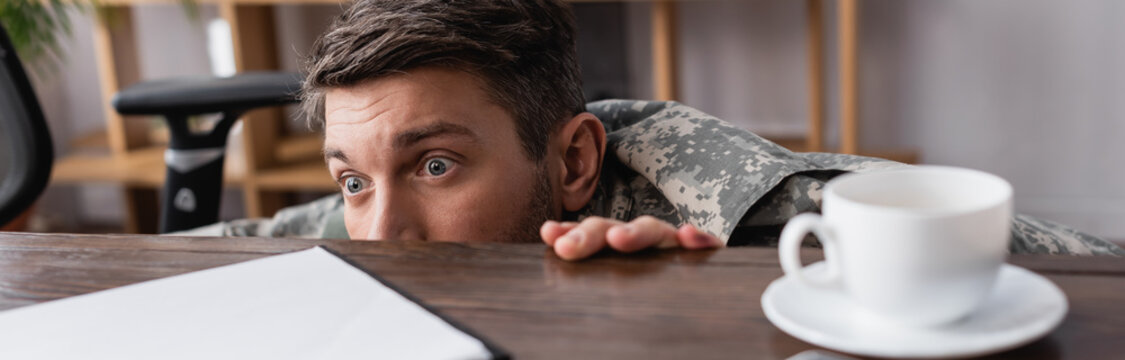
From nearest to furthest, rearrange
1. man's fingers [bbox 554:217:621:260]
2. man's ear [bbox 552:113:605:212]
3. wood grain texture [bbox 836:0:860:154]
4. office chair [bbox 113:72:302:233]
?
man's fingers [bbox 554:217:621:260] < man's ear [bbox 552:113:605:212] < office chair [bbox 113:72:302:233] < wood grain texture [bbox 836:0:860:154]

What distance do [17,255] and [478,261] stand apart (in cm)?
33

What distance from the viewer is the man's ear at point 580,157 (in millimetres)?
1103

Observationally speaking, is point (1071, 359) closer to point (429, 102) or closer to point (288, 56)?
point (429, 102)

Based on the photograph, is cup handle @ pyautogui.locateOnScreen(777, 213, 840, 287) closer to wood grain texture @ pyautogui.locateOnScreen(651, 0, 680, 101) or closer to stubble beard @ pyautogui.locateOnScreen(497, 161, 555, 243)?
stubble beard @ pyautogui.locateOnScreen(497, 161, 555, 243)

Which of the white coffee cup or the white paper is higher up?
the white coffee cup

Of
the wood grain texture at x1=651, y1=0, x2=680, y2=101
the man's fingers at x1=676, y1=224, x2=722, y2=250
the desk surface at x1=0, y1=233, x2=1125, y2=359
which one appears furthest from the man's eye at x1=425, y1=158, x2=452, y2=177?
the wood grain texture at x1=651, y1=0, x2=680, y2=101

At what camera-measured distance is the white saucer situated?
1.53ft

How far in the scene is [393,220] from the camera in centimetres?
91

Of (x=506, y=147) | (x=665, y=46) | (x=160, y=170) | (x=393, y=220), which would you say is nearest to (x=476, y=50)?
(x=506, y=147)

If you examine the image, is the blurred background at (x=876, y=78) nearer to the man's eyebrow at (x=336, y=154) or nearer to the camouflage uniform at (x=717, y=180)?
the camouflage uniform at (x=717, y=180)

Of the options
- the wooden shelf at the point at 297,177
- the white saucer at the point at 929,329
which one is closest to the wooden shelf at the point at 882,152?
the wooden shelf at the point at 297,177

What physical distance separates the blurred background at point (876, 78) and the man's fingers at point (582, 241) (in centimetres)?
170

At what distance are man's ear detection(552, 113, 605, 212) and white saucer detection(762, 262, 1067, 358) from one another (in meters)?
0.56

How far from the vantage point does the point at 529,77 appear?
42.8 inches
